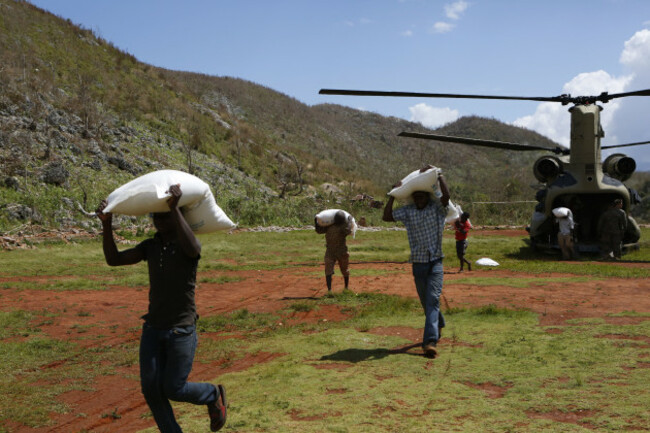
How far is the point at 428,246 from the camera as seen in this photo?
6.74 metres

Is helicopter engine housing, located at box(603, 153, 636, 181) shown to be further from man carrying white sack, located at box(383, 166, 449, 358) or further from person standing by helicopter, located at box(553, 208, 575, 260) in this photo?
man carrying white sack, located at box(383, 166, 449, 358)

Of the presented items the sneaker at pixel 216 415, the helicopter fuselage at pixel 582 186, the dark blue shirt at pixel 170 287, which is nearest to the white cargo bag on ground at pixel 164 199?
the dark blue shirt at pixel 170 287

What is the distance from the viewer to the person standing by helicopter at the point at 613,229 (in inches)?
655

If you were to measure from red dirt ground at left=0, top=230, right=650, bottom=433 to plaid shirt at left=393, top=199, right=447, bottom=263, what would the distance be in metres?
1.26

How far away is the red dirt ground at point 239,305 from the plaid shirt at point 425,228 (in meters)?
1.26

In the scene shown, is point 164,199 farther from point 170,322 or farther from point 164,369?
point 164,369

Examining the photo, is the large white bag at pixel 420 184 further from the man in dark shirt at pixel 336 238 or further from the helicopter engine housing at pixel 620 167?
the helicopter engine housing at pixel 620 167

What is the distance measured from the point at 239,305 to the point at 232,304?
0.72ft

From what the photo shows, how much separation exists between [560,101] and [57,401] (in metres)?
15.2

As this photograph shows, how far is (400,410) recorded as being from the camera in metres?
4.84

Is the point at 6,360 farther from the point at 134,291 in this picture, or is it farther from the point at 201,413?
the point at 134,291

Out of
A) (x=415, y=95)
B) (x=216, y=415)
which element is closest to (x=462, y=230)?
(x=415, y=95)

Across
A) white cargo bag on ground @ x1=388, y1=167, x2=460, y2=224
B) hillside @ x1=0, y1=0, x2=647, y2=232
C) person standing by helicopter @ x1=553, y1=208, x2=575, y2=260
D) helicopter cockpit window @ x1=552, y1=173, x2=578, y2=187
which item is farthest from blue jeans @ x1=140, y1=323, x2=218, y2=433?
hillside @ x1=0, y1=0, x2=647, y2=232

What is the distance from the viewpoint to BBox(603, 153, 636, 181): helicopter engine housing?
1786 cm
